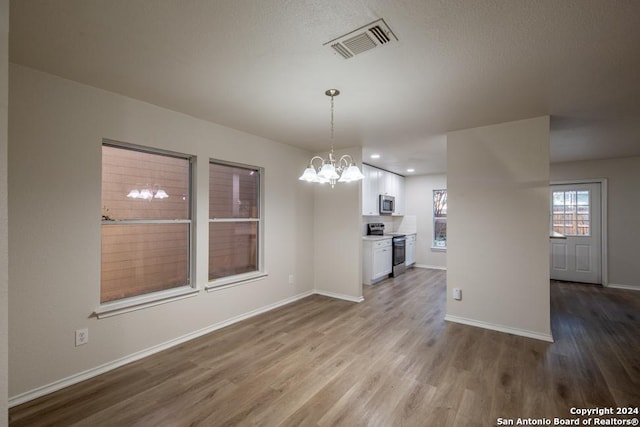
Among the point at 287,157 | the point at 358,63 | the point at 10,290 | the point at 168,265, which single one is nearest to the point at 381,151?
the point at 287,157

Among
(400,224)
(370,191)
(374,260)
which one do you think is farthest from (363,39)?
(400,224)

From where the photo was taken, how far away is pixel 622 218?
17.8 feet

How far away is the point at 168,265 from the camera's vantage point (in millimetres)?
3207

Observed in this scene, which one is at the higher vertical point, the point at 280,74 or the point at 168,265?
the point at 280,74

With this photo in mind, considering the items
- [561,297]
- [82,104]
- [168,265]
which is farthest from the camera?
[561,297]

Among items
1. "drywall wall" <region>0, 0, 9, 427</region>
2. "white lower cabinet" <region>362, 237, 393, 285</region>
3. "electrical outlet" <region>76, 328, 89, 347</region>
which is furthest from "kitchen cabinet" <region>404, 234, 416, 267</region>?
"drywall wall" <region>0, 0, 9, 427</region>

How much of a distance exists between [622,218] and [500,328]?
4225 mm

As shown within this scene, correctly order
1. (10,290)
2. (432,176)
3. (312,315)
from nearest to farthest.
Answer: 1. (10,290)
2. (312,315)
3. (432,176)

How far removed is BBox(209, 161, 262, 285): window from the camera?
3641 mm

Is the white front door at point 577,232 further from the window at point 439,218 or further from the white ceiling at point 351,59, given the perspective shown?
the white ceiling at point 351,59

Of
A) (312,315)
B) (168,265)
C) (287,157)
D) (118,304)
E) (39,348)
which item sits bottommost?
(312,315)

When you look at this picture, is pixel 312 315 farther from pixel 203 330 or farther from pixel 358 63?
pixel 358 63

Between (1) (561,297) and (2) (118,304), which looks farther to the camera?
(1) (561,297)

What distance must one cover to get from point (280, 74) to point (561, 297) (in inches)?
224
